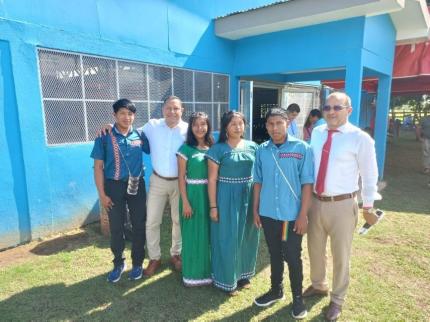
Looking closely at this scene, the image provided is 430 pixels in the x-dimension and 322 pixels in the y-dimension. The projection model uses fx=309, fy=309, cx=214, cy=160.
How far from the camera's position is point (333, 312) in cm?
249

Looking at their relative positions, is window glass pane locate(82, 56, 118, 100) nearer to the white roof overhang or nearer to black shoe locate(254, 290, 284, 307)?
the white roof overhang

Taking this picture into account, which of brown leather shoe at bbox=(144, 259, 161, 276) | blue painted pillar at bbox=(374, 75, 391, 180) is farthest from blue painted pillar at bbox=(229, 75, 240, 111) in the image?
brown leather shoe at bbox=(144, 259, 161, 276)

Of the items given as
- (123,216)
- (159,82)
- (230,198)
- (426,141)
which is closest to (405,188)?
(426,141)

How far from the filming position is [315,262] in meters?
2.69

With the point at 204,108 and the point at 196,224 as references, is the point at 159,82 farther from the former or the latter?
the point at 196,224

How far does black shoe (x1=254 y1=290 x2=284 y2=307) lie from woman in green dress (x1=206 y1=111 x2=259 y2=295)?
0.25 meters

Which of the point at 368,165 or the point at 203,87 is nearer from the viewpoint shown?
the point at 368,165

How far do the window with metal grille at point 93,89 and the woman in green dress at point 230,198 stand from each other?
257 centimetres

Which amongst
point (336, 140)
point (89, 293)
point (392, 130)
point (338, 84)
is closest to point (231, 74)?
point (336, 140)

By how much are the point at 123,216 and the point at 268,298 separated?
151cm

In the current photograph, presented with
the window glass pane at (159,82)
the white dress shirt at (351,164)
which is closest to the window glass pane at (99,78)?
the window glass pane at (159,82)

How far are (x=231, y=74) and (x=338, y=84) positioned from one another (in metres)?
6.60

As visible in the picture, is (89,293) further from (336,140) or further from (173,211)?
(336,140)

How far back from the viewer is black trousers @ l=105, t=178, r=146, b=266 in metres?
2.84
